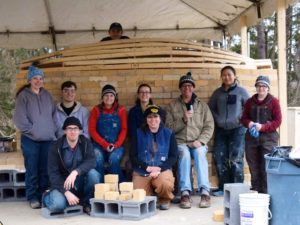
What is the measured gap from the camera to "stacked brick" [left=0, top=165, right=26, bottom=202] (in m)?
6.84

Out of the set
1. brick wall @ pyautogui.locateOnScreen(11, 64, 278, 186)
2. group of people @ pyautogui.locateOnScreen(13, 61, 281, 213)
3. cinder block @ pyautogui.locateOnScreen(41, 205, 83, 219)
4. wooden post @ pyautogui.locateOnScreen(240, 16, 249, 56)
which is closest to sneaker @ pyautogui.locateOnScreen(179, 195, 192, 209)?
group of people @ pyautogui.locateOnScreen(13, 61, 281, 213)

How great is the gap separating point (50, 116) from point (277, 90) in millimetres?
3344

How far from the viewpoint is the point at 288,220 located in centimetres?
484

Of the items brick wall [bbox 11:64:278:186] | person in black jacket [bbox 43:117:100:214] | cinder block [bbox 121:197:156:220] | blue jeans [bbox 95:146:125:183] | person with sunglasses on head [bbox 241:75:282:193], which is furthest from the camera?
brick wall [bbox 11:64:278:186]

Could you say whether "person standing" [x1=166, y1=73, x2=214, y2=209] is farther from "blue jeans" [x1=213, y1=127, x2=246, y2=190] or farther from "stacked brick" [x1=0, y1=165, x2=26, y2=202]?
"stacked brick" [x1=0, y1=165, x2=26, y2=202]

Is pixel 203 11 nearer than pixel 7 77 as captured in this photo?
Yes

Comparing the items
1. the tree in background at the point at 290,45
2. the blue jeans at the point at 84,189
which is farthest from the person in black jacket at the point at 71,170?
the tree in background at the point at 290,45

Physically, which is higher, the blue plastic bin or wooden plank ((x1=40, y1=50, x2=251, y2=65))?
wooden plank ((x1=40, y1=50, x2=251, y2=65))

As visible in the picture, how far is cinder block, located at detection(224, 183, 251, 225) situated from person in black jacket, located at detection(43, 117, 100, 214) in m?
1.63

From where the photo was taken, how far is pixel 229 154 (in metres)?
7.18

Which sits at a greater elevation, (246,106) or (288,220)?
(246,106)

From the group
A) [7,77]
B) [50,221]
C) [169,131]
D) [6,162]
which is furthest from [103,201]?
[7,77]

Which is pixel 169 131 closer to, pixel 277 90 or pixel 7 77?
pixel 277 90

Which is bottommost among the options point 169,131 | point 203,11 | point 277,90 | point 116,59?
point 169,131
